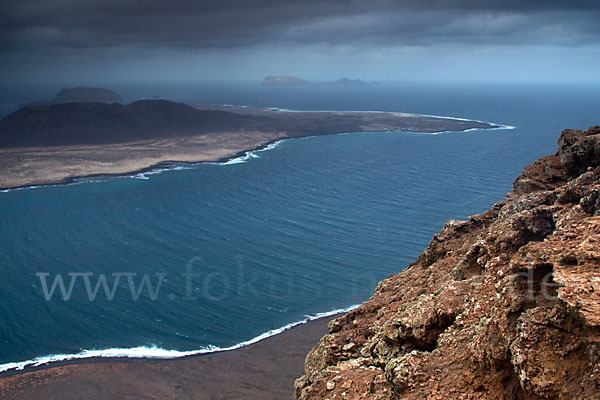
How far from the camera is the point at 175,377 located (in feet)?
102

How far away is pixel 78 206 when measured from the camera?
248 ft

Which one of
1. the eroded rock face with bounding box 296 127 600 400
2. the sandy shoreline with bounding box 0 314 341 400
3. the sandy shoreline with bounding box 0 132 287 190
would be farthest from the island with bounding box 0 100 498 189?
the eroded rock face with bounding box 296 127 600 400

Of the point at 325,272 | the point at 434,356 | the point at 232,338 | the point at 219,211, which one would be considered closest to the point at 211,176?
the point at 219,211

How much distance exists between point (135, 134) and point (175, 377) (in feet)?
412

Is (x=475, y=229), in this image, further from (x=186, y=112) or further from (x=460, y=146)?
(x=186, y=112)

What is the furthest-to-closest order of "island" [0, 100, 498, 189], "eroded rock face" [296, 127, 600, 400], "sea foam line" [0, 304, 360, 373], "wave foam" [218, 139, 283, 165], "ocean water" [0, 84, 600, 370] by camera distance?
"wave foam" [218, 139, 283, 165], "island" [0, 100, 498, 189], "ocean water" [0, 84, 600, 370], "sea foam line" [0, 304, 360, 373], "eroded rock face" [296, 127, 600, 400]

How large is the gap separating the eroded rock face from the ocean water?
25.0 metres

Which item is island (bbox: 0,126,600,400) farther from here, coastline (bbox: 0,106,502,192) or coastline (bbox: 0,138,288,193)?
coastline (bbox: 0,106,502,192)

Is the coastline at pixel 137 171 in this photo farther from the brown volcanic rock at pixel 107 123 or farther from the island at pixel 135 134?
the brown volcanic rock at pixel 107 123

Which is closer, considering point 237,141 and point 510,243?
point 510,243

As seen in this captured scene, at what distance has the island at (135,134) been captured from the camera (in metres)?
106

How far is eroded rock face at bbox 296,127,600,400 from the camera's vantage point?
771cm

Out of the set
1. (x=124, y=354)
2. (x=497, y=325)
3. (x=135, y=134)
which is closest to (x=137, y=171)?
(x=135, y=134)

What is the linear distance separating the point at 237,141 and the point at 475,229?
125m
